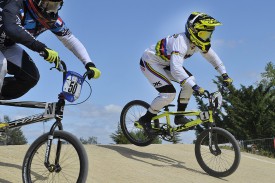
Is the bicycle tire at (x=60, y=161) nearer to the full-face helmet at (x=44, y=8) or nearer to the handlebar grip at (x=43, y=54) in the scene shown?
the handlebar grip at (x=43, y=54)

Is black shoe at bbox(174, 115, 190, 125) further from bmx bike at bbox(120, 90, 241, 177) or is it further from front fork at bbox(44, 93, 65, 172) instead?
front fork at bbox(44, 93, 65, 172)

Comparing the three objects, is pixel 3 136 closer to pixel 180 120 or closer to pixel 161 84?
pixel 161 84

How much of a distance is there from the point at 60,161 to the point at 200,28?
14.8ft

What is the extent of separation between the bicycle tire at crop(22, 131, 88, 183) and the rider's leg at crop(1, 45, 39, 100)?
0.71 meters

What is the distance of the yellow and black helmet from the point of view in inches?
324

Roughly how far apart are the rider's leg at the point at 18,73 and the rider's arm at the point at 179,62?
11.6 ft

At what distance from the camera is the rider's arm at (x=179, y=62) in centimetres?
806

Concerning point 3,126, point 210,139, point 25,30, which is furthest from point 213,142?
point 25,30

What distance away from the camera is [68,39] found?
5.35m

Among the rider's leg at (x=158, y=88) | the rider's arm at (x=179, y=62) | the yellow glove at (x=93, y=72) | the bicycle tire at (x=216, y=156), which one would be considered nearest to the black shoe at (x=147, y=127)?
the rider's leg at (x=158, y=88)

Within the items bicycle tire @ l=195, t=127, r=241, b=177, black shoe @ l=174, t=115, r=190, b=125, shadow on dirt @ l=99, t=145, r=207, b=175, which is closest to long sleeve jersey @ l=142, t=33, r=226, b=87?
black shoe @ l=174, t=115, r=190, b=125

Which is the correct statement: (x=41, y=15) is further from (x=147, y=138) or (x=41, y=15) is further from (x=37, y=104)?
(x=147, y=138)

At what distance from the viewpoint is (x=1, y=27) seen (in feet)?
16.1

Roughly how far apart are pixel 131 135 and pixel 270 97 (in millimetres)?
33555
